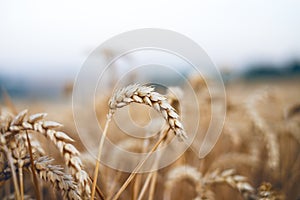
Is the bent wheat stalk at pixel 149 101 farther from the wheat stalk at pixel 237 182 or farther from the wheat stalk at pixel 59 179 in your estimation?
the wheat stalk at pixel 237 182

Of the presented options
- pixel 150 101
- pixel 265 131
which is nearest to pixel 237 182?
pixel 150 101

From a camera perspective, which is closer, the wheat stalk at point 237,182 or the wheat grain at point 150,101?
the wheat grain at point 150,101

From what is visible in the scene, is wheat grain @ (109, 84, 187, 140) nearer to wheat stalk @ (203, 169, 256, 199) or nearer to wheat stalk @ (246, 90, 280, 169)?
wheat stalk @ (203, 169, 256, 199)

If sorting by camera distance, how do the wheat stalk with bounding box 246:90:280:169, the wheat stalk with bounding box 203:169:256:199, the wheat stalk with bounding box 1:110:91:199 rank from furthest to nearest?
the wheat stalk with bounding box 246:90:280:169, the wheat stalk with bounding box 203:169:256:199, the wheat stalk with bounding box 1:110:91:199

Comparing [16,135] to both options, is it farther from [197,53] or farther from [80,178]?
[197,53]

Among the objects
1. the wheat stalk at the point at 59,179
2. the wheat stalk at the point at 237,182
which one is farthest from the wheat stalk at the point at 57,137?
the wheat stalk at the point at 237,182

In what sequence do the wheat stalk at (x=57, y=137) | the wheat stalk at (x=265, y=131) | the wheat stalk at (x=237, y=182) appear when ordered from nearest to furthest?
the wheat stalk at (x=57, y=137)
the wheat stalk at (x=237, y=182)
the wheat stalk at (x=265, y=131)

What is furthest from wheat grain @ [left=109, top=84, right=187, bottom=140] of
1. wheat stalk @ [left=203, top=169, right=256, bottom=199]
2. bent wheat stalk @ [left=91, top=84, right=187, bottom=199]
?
wheat stalk @ [left=203, top=169, right=256, bottom=199]

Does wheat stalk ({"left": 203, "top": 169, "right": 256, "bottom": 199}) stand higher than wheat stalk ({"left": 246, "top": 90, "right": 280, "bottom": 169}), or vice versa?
wheat stalk ({"left": 246, "top": 90, "right": 280, "bottom": 169})

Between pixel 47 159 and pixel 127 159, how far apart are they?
75 cm

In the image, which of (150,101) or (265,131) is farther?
(265,131)

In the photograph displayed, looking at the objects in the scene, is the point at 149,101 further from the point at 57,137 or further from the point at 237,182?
the point at 237,182

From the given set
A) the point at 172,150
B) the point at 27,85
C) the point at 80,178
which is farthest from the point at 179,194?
the point at 27,85

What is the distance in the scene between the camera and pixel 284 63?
6.82 meters
